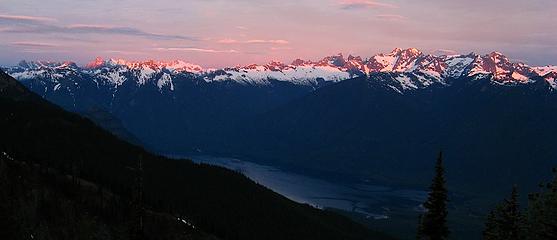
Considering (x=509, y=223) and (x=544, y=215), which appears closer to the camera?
(x=544, y=215)

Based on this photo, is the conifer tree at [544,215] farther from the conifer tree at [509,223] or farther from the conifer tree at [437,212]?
the conifer tree at [437,212]

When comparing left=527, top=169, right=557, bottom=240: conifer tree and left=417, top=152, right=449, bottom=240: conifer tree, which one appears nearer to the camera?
left=527, top=169, right=557, bottom=240: conifer tree

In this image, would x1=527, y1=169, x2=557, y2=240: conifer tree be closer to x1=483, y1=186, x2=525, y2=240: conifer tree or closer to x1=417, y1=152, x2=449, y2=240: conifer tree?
x1=483, y1=186, x2=525, y2=240: conifer tree

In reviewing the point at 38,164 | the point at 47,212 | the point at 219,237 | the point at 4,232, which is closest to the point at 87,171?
the point at 38,164

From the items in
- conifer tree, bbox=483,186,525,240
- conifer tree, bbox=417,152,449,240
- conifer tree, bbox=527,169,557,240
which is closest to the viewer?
conifer tree, bbox=527,169,557,240

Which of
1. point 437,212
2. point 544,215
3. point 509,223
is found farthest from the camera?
point 437,212

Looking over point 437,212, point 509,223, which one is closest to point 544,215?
point 509,223

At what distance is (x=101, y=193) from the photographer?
149125 millimetres

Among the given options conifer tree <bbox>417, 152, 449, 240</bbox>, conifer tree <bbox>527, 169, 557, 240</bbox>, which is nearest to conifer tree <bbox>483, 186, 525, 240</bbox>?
conifer tree <bbox>527, 169, 557, 240</bbox>

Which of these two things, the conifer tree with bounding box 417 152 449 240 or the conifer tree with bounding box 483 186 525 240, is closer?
the conifer tree with bounding box 483 186 525 240

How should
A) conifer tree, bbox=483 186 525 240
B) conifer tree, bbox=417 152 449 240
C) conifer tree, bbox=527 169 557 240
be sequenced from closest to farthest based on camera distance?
conifer tree, bbox=527 169 557 240
conifer tree, bbox=483 186 525 240
conifer tree, bbox=417 152 449 240

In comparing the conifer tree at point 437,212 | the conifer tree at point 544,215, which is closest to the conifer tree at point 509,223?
the conifer tree at point 544,215

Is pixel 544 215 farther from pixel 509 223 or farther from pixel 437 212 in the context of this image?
pixel 437 212

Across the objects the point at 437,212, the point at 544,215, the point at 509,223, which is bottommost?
the point at 437,212
